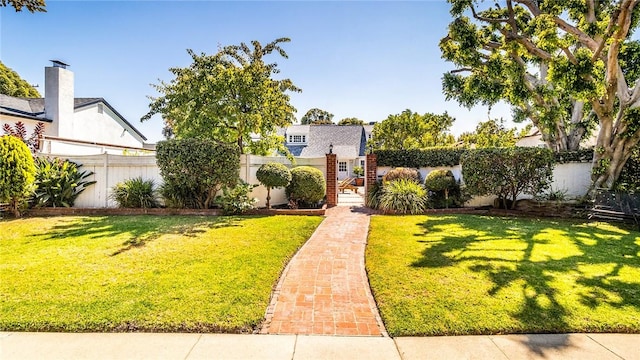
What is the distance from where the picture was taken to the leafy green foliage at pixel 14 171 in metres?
8.66

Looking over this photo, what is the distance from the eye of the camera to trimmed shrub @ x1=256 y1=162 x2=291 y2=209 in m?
10.5

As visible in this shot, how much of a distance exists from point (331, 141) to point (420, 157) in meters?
18.2

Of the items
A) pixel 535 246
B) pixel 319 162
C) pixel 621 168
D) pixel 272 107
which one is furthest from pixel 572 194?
pixel 272 107

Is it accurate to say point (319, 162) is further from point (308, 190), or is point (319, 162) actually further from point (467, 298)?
point (467, 298)

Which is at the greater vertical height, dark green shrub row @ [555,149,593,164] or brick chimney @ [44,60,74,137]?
brick chimney @ [44,60,74,137]

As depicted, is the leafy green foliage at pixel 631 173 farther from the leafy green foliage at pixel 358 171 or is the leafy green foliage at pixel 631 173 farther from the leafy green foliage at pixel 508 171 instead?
the leafy green foliage at pixel 358 171

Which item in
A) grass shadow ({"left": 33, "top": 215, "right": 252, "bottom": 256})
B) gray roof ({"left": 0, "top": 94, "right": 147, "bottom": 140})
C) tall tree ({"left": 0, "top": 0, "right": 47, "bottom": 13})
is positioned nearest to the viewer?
tall tree ({"left": 0, "top": 0, "right": 47, "bottom": 13})

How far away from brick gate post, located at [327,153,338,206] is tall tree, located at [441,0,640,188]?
611cm

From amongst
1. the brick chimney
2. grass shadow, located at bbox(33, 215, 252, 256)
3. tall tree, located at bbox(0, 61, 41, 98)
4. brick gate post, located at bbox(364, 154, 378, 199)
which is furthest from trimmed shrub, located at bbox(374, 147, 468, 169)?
tall tree, located at bbox(0, 61, 41, 98)

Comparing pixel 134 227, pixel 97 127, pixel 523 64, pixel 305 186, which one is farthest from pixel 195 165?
pixel 97 127

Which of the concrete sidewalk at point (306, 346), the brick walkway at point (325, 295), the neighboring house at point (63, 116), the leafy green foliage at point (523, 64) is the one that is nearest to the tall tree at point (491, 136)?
the leafy green foliage at point (523, 64)

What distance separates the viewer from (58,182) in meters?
10.2

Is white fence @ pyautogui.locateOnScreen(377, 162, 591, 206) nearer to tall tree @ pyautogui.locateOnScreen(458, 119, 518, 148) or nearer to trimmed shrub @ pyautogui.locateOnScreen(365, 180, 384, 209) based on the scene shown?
trimmed shrub @ pyautogui.locateOnScreen(365, 180, 384, 209)

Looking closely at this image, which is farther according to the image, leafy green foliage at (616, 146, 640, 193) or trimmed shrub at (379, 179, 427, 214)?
trimmed shrub at (379, 179, 427, 214)
